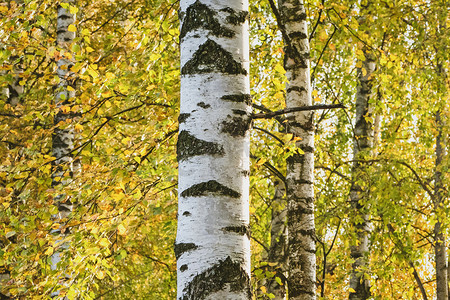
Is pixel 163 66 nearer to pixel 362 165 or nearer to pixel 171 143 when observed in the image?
pixel 171 143

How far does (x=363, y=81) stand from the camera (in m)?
7.74

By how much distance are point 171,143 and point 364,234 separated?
4142mm

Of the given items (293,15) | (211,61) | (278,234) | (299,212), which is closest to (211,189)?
(211,61)

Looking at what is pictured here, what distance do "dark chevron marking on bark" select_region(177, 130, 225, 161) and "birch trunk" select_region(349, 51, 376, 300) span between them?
470cm

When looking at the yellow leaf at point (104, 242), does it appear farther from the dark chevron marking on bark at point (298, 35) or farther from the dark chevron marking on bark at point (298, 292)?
the dark chevron marking on bark at point (298, 35)

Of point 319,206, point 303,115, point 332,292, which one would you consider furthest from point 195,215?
point 332,292

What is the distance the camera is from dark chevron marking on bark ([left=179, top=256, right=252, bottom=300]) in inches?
67.0

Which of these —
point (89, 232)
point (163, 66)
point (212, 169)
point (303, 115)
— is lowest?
point (89, 232)

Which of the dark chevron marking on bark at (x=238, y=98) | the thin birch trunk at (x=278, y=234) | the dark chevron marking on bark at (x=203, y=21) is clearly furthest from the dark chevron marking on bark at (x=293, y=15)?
the thin birch trunk at (x=278, y=234)

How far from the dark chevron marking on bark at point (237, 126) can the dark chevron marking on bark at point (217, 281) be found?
472 millimetres

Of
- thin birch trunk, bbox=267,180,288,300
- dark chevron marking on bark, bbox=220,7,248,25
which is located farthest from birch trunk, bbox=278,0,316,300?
thin birch trunk, bbox=267,180,288,300

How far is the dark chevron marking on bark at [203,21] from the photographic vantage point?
6.58 feet

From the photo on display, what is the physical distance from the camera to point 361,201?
21.3 feet

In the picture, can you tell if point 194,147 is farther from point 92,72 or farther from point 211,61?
point 92,72
